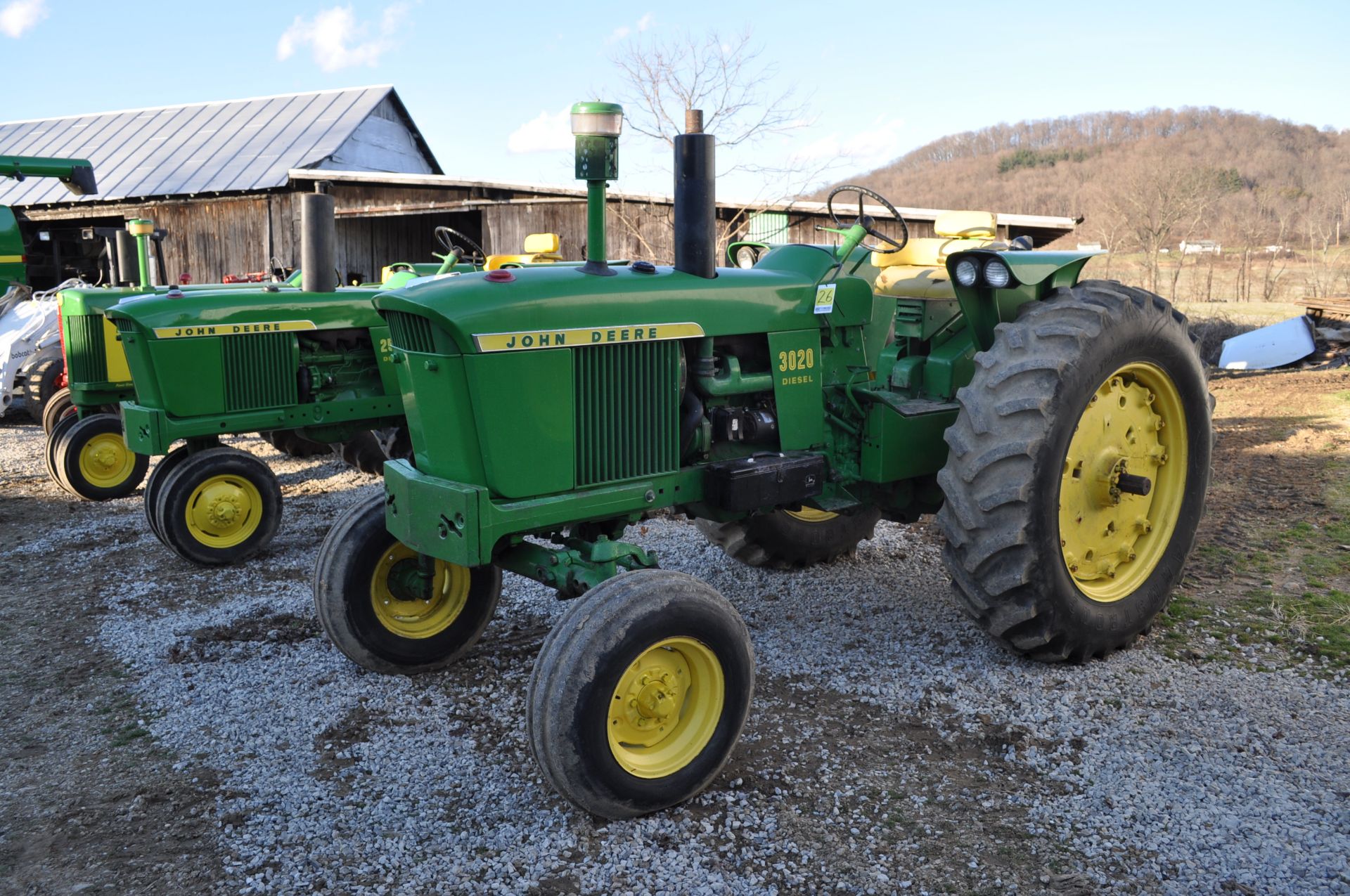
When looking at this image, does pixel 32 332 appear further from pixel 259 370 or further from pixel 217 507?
pixel 217 507

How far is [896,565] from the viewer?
5133 millimetres

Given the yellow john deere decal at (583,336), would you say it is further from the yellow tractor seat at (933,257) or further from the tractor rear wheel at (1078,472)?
the yellow tractor seat at (933,257)

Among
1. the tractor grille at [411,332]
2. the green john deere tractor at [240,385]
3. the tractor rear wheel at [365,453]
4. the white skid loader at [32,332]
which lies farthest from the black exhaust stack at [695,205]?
the white skid loader at [32,332]

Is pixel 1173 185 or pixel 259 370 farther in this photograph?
pixel 1173 185

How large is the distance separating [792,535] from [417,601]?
1.81m

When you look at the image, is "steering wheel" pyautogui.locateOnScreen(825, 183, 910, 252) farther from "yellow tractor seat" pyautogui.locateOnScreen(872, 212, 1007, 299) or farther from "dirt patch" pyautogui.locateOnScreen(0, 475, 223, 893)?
"dirt patch" pyautogui.locateOnScreen(0, 475, 223, 893)

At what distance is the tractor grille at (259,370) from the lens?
5887 mm

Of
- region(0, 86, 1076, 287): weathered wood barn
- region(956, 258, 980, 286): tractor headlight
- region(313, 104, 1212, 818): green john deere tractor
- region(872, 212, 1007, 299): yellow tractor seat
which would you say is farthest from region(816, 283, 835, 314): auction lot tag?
region(0, 86, 1076, 287): weathered wood barn

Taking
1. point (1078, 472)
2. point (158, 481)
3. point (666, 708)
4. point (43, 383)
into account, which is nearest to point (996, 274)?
point (1078, 472)

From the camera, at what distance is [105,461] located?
752 centimetres

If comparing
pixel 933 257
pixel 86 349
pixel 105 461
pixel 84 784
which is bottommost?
pixel 84 784

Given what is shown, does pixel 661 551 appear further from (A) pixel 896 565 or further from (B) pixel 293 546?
(B) pixel 293 546

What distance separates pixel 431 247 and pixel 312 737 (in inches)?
659

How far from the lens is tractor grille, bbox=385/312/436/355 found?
2.94 m
